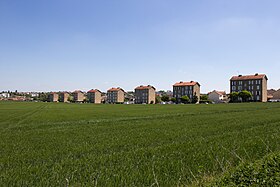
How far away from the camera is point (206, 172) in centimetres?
843

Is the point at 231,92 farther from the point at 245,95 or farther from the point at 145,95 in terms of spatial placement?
the point at 145,95

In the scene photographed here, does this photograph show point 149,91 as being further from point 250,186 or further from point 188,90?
point 250,186

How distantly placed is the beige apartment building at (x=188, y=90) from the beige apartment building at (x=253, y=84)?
21.6 metres

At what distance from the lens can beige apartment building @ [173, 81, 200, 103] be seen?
156875 millimetres

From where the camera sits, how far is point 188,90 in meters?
160

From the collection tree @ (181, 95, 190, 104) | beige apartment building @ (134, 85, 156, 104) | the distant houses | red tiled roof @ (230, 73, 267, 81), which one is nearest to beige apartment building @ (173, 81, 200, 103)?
the distant houses

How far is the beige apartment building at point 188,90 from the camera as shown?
15688cm

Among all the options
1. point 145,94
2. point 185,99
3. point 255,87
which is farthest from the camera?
point 145,94

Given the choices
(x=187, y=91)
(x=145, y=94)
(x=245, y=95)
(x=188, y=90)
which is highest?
(x=188, y=90)

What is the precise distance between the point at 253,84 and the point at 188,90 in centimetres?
3855

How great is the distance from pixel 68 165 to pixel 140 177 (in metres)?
3.25

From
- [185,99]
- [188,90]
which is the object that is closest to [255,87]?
[185,99]

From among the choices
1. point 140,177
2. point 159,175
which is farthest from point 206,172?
point 140,177

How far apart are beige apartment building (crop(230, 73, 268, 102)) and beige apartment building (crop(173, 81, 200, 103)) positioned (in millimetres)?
21616
